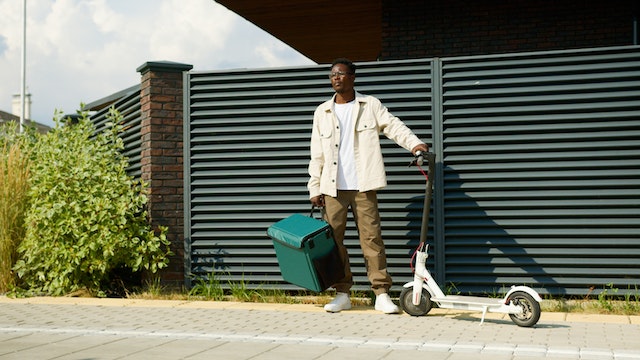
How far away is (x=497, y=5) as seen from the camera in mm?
11586

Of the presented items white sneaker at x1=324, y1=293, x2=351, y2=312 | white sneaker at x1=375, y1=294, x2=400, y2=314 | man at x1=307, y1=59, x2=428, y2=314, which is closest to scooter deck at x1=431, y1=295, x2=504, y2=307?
white sneaker at x1=375, y1=294, x2=400, y2=314

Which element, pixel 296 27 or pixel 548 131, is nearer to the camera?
pixel 548 131

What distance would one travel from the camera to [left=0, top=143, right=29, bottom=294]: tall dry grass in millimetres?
9312

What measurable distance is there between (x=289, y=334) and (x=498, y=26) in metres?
6.82

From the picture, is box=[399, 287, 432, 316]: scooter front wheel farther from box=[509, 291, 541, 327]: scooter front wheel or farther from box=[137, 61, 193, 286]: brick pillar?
box=[137, 61, 193, 286]: brick pillar

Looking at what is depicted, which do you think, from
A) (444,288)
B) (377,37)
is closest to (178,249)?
(444,288)

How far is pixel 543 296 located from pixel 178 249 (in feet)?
12.1

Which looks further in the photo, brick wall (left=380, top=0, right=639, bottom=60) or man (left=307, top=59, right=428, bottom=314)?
brick wall (left=380, top=0, right=639, bottom=60)

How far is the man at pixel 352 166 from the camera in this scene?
7438 millimetres

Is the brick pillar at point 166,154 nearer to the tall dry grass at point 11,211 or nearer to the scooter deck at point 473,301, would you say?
the tall dry grass at point 11,211

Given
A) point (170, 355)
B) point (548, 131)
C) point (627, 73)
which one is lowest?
point (170, 355)

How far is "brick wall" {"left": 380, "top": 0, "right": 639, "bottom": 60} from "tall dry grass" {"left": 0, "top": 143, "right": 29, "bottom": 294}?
5.10 m

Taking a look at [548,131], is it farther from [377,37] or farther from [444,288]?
[377,37]

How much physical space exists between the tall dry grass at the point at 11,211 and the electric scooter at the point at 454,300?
455cm
